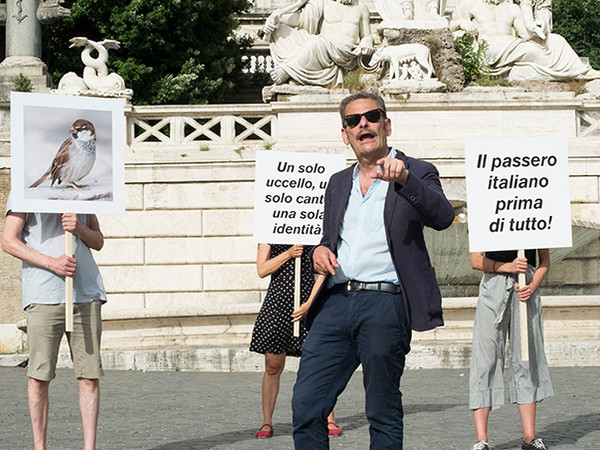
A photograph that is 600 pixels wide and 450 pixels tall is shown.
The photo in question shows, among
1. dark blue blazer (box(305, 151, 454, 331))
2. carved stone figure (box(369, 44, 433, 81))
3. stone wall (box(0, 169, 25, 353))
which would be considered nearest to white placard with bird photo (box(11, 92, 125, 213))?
dark blue blazer (box(305, 151, 454, 331))

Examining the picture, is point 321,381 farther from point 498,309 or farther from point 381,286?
point 498,309

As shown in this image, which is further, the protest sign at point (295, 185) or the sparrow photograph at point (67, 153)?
the protest sign at point (295, 185)

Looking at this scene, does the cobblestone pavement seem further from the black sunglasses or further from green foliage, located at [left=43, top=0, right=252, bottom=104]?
green foliage, located at [left=43, top=0, right=252, bottom=104]

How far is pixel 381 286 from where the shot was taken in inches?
215

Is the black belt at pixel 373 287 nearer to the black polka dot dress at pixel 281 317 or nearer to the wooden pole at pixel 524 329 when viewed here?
the wooden pole at pixel 524 329

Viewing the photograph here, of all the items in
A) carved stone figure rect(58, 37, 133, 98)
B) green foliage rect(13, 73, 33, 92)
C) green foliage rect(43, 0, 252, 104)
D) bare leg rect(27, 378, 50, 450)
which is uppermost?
green foliage rect(43, 0, 252, 104)

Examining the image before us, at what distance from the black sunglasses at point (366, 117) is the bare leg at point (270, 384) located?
3.05m

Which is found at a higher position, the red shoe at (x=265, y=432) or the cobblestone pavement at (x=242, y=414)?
the red shoe at (x=265, y=432)

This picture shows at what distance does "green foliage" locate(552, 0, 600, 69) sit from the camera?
42.0 meters

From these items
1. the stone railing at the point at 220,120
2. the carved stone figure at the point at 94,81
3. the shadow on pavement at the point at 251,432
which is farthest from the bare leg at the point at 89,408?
the carved stone figure at the point at 94,81

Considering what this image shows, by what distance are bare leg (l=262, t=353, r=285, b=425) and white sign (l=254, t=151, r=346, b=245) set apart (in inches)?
37.3

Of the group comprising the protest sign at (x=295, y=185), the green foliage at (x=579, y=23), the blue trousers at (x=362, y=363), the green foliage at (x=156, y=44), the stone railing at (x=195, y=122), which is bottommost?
the blue trousers at (x=362, y=363)

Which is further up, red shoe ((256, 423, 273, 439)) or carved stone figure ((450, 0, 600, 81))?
carved stone figure ((450, 0, 600, 81))

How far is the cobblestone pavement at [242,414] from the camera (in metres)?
7.76
